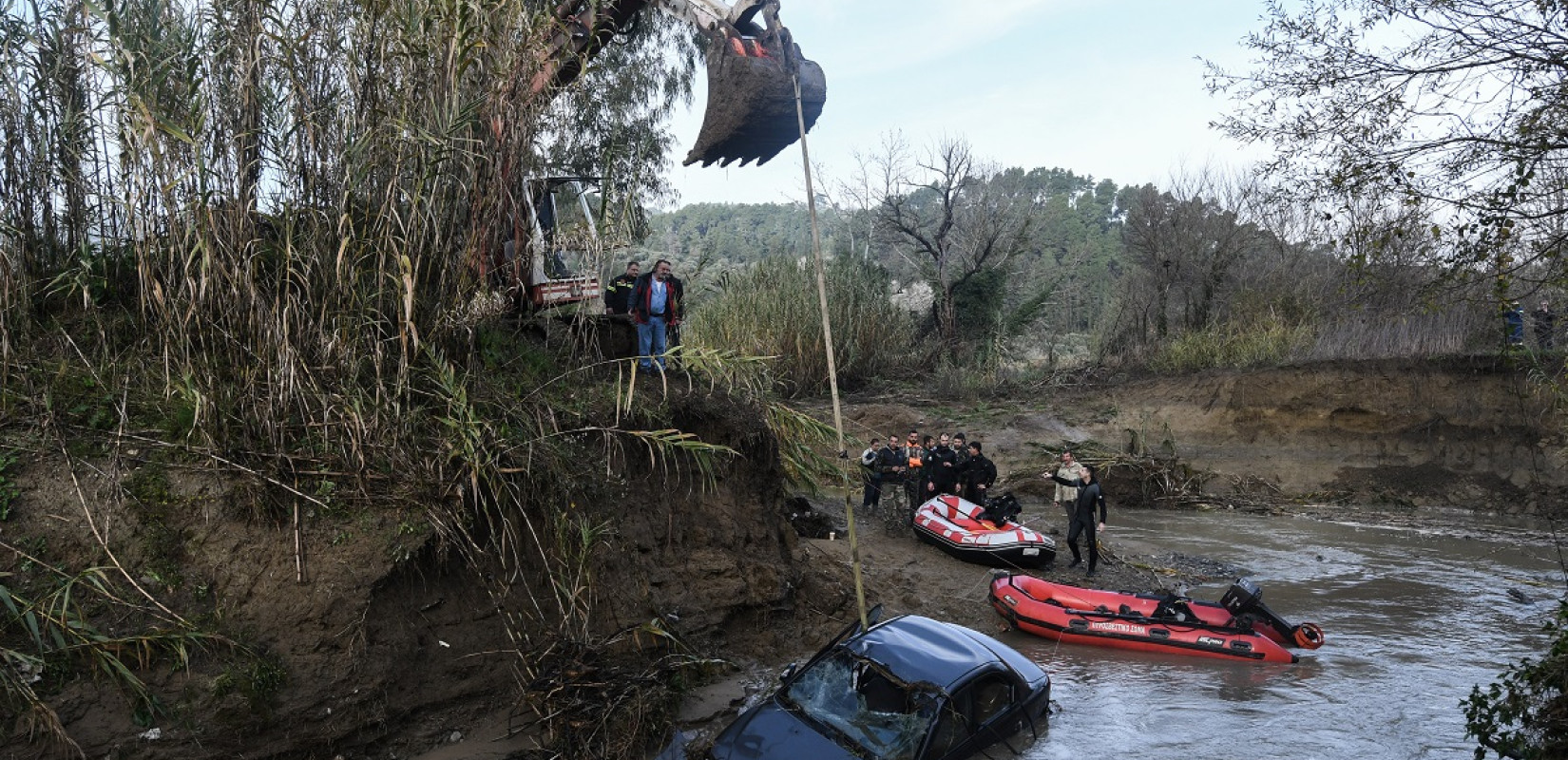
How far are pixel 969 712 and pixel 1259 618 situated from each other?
540 centimetres

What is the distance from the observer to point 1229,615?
11367 millimetres

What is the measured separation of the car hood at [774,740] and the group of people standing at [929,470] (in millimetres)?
8865

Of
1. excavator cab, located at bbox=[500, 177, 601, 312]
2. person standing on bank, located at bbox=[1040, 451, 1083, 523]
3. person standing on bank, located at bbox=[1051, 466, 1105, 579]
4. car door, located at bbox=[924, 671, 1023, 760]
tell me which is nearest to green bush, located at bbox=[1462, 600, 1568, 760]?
car door, located at bbox=[924, 671, 1023, 760]

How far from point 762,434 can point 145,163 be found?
5857mm

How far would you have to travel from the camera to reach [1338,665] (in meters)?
11.2

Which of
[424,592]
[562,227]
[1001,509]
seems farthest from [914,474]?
[424,592]

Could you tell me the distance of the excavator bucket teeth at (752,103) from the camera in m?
9.22

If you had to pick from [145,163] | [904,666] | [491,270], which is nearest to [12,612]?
[145,163]

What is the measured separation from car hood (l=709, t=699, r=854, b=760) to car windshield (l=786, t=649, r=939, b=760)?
0.15 m

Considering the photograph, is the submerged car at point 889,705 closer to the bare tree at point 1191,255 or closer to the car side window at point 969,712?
the car side window at point 969,712

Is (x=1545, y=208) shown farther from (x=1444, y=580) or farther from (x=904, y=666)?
(x=1444, y=580)

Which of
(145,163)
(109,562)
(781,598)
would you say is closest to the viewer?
(109,562)

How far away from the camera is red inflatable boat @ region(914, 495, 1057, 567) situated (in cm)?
1434

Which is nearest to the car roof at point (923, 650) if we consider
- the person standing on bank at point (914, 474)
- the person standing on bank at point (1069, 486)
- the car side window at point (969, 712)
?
the car side window at point (969, 712)
